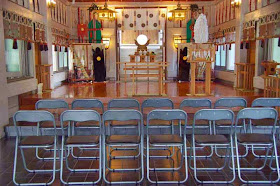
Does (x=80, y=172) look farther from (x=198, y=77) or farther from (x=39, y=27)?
(x=198, y=77)

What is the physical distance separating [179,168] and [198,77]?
9721 mm

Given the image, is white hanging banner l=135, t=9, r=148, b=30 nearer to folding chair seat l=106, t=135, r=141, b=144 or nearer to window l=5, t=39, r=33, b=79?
window l=5, t=39, r=33, b=79

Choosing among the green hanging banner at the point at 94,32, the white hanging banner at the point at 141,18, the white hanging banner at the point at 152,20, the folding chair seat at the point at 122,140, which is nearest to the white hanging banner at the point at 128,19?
the white hanging banner at the point at 141,18

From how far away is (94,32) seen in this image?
1434 centimetres

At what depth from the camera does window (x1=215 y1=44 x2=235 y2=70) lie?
12297 mm

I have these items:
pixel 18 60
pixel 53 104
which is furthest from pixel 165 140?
pixel 18 60

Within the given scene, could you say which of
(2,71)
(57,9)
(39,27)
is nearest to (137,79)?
(57,9)

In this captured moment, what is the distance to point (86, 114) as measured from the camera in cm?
371

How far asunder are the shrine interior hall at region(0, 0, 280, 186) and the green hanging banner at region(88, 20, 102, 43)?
47 millimetres

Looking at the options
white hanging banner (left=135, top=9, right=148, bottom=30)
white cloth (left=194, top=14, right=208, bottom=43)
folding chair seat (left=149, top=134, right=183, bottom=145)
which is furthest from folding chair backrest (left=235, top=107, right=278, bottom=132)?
white hanging banner (left=135, top=9, right=148, bottom=30)

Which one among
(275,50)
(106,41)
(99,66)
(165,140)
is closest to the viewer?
(165,140)

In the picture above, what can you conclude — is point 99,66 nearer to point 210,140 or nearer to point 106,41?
point 106,41

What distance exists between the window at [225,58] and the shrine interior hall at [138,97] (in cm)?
5

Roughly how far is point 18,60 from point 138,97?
3.49 meters
